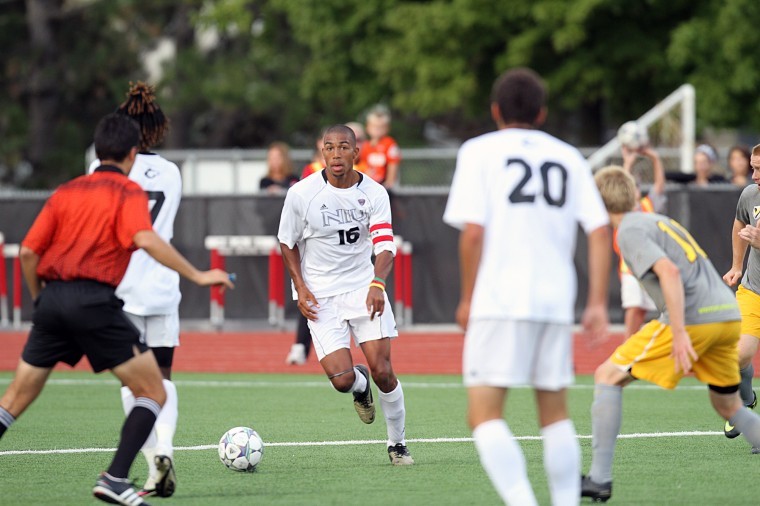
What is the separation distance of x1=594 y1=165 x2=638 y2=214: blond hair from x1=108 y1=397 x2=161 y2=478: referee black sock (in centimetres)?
257

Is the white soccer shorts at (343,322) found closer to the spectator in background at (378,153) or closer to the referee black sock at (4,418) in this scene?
the referee black sock at (4,418)

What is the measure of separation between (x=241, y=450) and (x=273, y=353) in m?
8.79

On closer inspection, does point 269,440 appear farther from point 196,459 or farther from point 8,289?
point 8,289

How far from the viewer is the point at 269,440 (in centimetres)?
1010

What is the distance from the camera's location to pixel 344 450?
31.1ft

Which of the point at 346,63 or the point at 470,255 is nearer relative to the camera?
the point at 470,255

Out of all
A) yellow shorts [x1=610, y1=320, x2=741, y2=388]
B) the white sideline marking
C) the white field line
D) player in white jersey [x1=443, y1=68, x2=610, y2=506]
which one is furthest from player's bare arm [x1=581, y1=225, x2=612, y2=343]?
the white field line

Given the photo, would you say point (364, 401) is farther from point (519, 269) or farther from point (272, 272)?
point (272, 272)

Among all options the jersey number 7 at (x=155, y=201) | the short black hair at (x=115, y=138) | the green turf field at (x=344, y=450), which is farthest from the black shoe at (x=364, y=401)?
the short black hair at (x=115, y=138)

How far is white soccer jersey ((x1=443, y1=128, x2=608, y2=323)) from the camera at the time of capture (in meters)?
6.15

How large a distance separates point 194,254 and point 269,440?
10177 mm

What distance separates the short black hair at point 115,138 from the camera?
23.7 ft

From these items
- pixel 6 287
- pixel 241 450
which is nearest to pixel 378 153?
pixel 6 287

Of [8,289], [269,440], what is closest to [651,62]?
[8,289]
